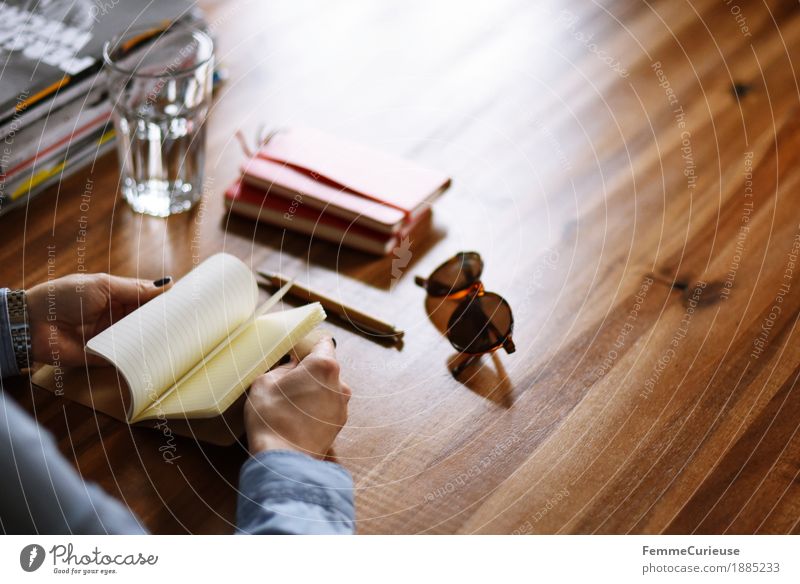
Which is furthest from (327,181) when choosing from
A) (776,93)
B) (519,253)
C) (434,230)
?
(776,93)

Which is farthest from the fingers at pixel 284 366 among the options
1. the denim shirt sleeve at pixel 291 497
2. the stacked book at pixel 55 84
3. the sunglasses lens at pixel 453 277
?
the stacked book at pixel 55 84

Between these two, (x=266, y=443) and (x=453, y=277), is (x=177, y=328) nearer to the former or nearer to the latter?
(x=266, y=443)

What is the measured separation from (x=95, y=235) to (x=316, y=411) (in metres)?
0.43

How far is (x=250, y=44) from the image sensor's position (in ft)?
5.04

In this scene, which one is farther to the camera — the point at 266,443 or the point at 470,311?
the point at 470,311

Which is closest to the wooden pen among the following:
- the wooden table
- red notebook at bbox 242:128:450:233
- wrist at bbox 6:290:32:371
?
the wooden table

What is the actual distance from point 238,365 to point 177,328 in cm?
7

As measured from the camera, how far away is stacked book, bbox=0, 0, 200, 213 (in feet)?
3.91

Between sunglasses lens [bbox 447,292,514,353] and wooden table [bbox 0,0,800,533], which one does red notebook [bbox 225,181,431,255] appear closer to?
wooden table [bbox 0,0,800,533]

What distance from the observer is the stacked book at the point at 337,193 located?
3.86 feet

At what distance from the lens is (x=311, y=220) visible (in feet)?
3.91

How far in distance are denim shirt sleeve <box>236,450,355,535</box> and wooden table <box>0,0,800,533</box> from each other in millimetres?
22
